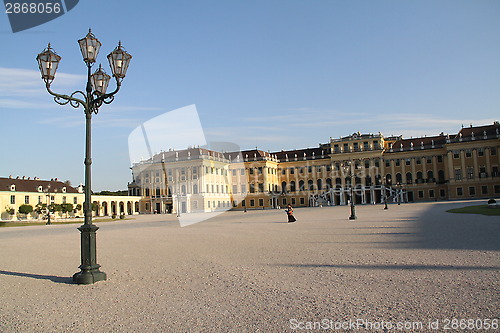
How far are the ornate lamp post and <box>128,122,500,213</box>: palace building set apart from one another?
59.7m

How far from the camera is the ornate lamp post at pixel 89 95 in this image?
823cm

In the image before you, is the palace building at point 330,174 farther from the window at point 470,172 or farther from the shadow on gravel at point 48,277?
the shadow on gravel at point 48,277

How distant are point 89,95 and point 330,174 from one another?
2831 inches

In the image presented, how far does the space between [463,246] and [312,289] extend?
645cm

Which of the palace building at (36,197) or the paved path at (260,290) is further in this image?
the palace building at (36,197)

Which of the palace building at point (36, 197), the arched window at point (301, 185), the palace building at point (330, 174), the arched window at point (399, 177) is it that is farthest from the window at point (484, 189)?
the palace building at point (36, 197)

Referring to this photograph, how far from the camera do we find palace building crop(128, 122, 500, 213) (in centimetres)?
6738

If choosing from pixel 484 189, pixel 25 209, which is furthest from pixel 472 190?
pixel 25 209

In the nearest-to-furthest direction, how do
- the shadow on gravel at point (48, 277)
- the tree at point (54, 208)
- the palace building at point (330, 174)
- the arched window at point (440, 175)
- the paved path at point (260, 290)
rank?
the paved path at point (260, 290) → the shadow on gravel at point (48, 277) → the tree at point (54, 208) → the palace building at point (330, 174) → the arched window at point (440, 175)

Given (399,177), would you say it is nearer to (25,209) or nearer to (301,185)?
(301,185)

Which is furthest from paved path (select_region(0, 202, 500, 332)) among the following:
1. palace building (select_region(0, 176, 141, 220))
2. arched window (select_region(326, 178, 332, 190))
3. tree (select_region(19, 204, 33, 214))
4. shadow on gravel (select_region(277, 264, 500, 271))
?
arched window (select_region(326, 178, 332, 190))

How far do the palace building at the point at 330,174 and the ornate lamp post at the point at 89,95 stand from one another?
196 ft

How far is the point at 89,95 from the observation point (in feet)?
28.9

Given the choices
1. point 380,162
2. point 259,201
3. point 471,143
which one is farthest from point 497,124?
point 259,201
